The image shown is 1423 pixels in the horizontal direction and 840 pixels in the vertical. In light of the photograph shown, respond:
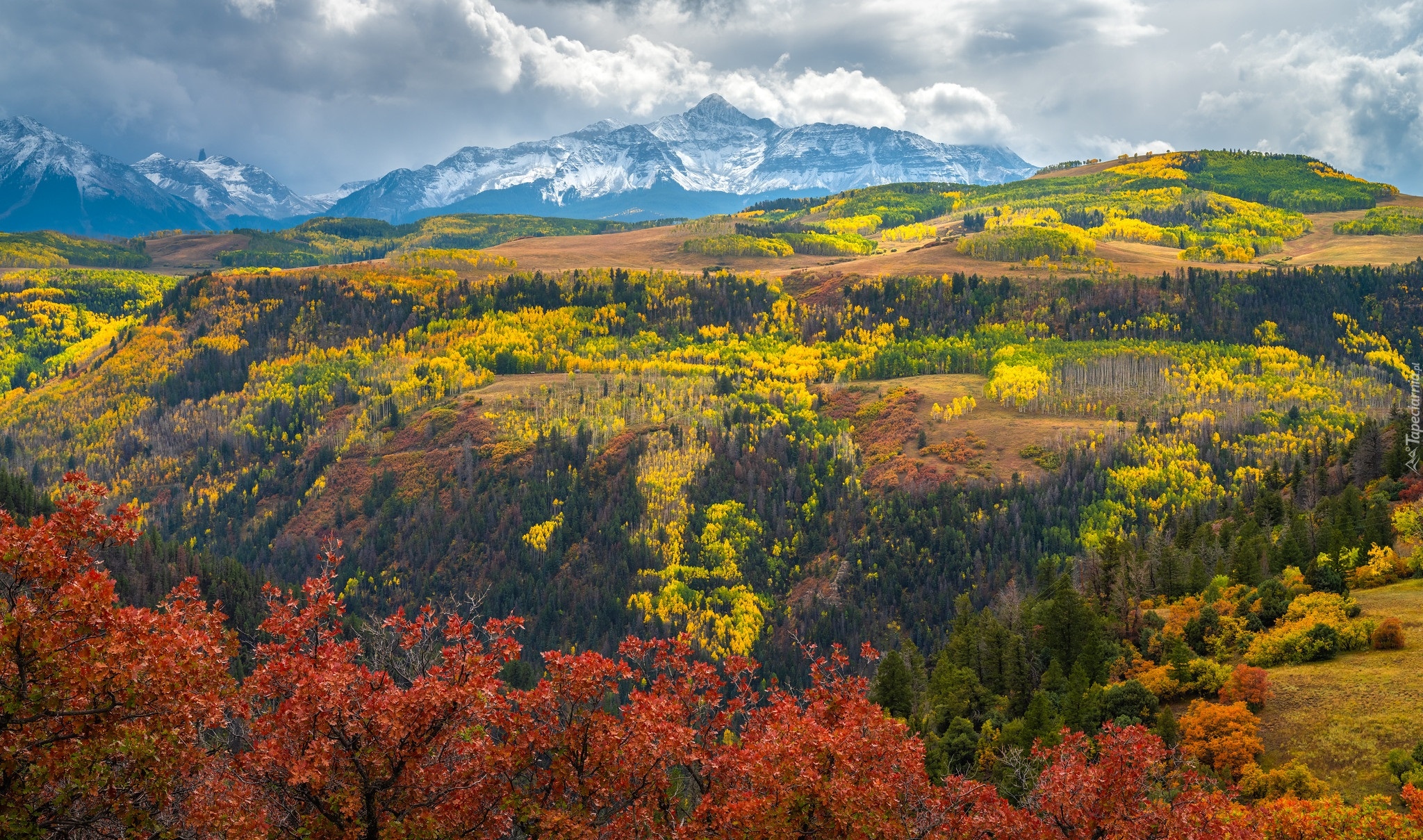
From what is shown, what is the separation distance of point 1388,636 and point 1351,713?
12.2 m

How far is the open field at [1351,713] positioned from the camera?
62.0 meters

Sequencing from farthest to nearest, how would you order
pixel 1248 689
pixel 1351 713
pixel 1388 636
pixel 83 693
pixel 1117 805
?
1. pixel 1388 636
2. pixel 1248 689
3. pixel 1351 713
4. pixel 1117 805
5. pixel 83 693

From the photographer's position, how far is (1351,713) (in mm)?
67438

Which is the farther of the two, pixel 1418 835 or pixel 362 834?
pixel 1418 835

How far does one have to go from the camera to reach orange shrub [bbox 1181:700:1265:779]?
212ft

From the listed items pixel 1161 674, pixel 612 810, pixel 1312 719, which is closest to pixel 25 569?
pixel 612 810

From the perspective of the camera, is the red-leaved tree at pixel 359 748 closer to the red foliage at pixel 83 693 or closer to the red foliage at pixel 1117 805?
the red foliage at pixel 83 693

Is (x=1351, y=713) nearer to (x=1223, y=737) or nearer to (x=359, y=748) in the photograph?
(x=1223, y=737)

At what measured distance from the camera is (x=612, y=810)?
31.4 m

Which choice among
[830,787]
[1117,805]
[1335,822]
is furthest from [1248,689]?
[830,787]

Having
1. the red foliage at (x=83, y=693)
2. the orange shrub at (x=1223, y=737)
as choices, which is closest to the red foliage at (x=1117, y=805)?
the red foliage at (x=83, y=693)

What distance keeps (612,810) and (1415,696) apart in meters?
61.4

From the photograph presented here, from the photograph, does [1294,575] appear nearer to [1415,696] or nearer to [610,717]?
[1415,696]

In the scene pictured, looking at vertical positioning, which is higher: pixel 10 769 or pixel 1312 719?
pixel 10 769
